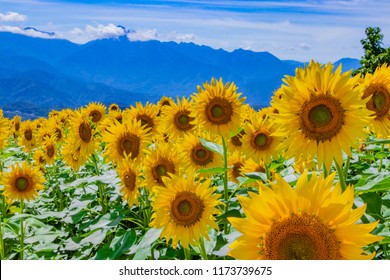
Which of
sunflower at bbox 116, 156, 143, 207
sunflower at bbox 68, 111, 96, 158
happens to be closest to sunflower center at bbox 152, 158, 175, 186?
sunflower at bbox 116, 156, 143, 207

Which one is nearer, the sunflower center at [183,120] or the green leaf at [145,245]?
the green leaf at [145,245]

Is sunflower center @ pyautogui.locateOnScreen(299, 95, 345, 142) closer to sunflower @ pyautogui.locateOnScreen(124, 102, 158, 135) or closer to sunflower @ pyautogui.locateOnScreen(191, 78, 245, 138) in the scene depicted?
sunflower @ pyautogui.locateOnScreen(191, 78, 245, 138)

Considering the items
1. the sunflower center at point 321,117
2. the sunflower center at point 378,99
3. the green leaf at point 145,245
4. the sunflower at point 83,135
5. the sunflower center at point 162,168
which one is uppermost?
the sunflower at point 83,135

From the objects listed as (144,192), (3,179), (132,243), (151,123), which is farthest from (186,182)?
(3,179)

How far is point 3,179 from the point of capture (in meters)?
5.39

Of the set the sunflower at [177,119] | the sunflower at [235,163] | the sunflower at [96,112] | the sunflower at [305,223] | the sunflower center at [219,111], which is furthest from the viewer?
the sunflower at [96,112]

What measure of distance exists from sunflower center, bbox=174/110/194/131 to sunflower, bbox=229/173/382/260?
11.7ft

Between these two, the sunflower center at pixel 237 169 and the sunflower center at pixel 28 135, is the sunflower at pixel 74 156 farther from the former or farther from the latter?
the sunflower center at pixel 28 135

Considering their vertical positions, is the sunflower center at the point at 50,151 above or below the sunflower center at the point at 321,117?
above

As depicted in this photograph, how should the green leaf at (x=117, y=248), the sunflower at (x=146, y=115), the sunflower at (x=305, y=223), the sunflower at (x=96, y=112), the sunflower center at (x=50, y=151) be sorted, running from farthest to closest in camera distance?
the sunflower at (x=96, y=112), the sunflower center at (x=50, y=151), the sunflower at (x=146, y=115), the green leaf at (x=117, y=248), the sunflower at (x=305, y=223)

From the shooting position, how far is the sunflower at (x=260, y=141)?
181 inches

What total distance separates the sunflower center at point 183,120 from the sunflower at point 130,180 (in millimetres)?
1161

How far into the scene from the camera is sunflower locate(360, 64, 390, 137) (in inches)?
105

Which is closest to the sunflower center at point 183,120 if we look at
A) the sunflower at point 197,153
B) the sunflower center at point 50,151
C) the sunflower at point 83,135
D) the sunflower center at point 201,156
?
the sunflower at point 197,153
